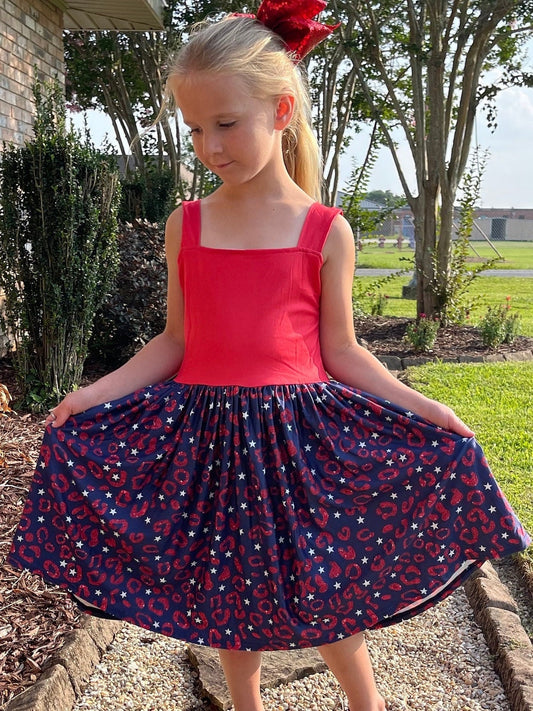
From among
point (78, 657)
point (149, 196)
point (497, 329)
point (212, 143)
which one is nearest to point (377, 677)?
point (78, 657)

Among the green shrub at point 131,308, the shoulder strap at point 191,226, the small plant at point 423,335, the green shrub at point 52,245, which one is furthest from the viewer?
the small plant at point 423,335

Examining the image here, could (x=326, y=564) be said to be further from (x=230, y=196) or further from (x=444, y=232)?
(x=444, y=232)

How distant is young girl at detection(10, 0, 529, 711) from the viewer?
67.4 inches

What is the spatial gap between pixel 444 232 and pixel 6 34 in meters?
4.43

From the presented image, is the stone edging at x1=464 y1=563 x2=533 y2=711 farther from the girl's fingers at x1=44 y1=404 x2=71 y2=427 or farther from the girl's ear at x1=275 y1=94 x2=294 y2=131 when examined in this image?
the girl's ear at x1=275 y1=94 x2=294 y2=131

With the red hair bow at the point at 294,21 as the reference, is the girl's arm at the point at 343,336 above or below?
below

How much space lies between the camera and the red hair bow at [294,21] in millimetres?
1868

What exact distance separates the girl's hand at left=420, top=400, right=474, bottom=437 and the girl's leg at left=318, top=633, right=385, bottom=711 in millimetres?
531

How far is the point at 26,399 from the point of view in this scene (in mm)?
4852

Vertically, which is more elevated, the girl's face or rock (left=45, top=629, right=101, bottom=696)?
the girl's face

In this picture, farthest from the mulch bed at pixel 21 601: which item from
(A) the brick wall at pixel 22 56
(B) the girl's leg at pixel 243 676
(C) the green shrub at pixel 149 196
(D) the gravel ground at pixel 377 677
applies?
(C) the green shrub at pixel 149 196

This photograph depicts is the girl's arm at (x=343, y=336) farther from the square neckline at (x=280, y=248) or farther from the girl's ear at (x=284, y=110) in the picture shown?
the girl's ear at (x=284, y=110)

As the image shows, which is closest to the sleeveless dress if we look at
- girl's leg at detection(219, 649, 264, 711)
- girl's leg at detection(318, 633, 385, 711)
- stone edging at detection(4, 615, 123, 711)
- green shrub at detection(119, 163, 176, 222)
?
girl's leg at detection(318, 633, 385, 711)

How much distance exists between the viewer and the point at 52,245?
4812mm
